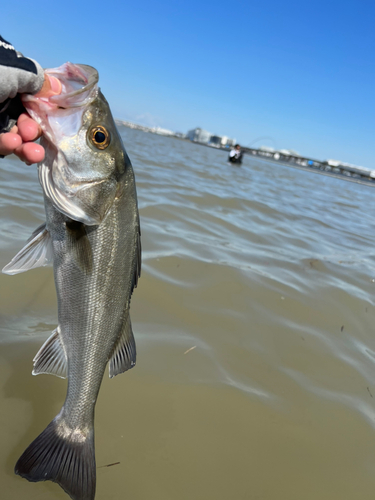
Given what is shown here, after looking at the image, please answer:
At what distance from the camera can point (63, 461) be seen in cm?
171

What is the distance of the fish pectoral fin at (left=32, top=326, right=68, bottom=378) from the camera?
6.39 ft

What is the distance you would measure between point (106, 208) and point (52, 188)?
286 millimetres

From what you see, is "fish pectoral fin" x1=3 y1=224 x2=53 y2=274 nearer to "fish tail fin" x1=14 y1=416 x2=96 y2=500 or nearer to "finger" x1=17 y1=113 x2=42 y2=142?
"finger" x1=17 y1=113 x2=42 y2=142

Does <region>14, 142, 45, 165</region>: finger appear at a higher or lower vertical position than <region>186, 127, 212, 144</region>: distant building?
lower

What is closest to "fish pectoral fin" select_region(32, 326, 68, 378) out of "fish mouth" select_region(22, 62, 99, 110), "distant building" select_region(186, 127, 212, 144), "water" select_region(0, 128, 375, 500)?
"water" select_region(0, 128, 375, 500)

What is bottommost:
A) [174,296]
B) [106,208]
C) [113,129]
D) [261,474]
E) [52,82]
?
[261,474]

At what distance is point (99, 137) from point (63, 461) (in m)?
1.62

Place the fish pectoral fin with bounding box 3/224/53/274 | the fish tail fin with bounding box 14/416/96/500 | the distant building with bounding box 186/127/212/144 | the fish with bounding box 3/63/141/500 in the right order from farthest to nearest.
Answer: the distant building with bounding box 186/127/212/144 → the fish pectoral fin with bounding box 3/224/53/274 → the fish with bounding box 3/63/141/500 → the fish tail fin with bounding box 14/416/96/500

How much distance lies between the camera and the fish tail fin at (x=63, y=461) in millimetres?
1629

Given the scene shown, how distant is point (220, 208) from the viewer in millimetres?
8070

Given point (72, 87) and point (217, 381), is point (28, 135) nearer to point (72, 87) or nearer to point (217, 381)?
point (72, 87)

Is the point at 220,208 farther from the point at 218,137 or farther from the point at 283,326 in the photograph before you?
the point at 218,137

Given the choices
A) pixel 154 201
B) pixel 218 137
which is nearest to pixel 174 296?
pixel 154 201

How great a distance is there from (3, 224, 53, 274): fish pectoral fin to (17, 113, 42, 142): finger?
48 cm
